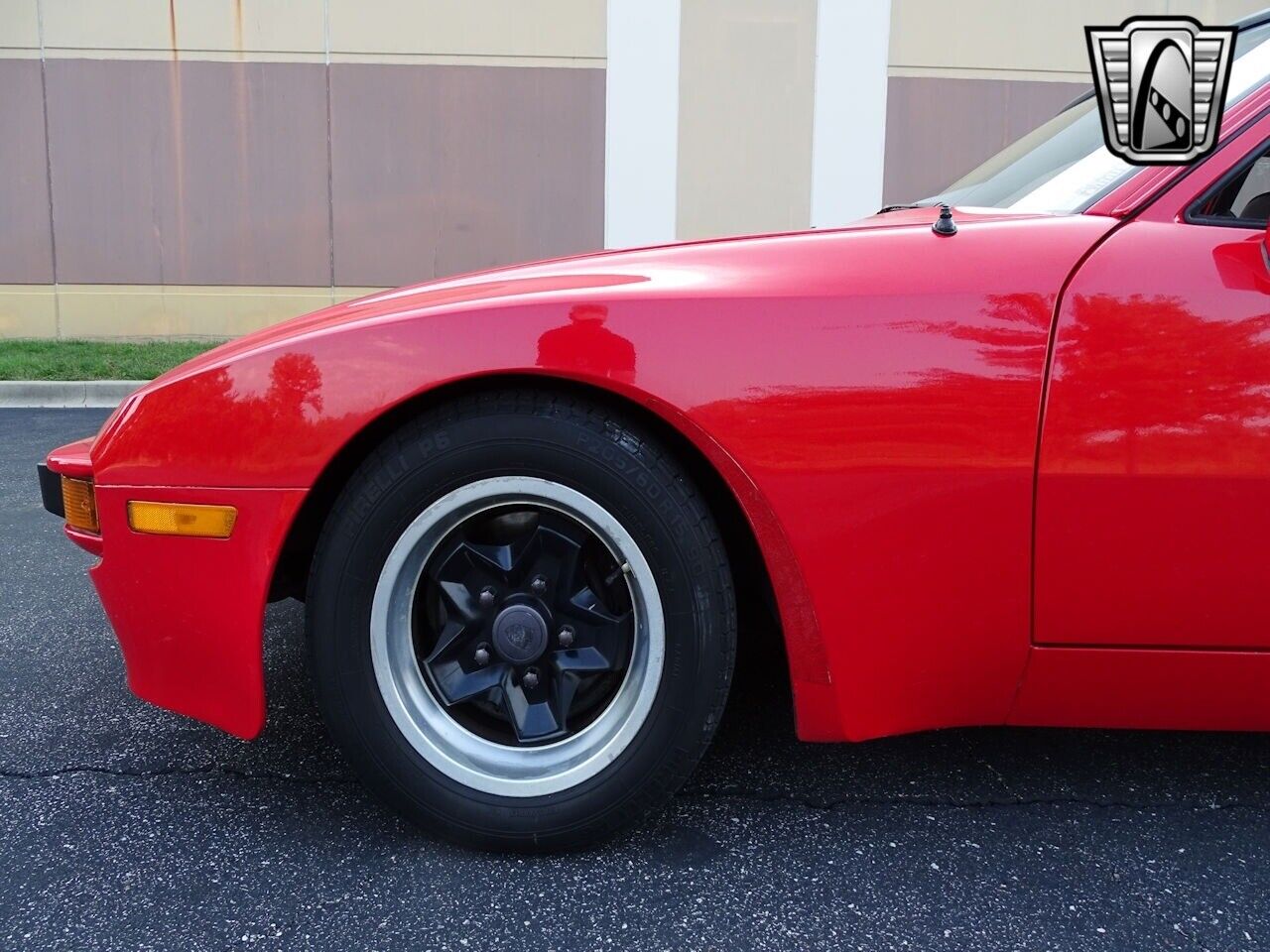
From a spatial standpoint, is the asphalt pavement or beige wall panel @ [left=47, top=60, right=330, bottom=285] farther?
beige wall panel @ [left=47, top=60, right=330, bottom=285]

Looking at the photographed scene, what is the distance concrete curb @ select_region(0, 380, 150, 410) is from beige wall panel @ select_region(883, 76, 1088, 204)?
22.3 feet

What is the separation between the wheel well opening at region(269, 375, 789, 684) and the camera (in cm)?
173

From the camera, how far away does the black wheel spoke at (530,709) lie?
182 centimetres

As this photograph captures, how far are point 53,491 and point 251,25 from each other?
29.0 ft

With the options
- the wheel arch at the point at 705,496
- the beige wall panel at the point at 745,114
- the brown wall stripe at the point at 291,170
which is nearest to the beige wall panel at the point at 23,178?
the brown wall stripe at the point at 291,170

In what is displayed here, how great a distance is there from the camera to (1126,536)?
1.62m

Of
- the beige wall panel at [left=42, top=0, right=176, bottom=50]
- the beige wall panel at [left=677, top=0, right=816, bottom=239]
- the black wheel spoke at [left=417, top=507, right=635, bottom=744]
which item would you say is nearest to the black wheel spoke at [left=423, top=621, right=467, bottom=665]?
the black wheel spoke at [left=417, top=507, right=635, bottom=744]

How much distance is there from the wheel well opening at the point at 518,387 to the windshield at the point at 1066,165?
761 millimetres

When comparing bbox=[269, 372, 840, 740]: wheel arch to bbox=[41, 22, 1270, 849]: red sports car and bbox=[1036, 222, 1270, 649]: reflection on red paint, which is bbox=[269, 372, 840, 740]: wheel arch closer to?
bbox=[41, 22, 1270, 849]: red sports car

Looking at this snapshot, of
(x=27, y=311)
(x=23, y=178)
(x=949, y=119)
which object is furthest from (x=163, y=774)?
(x=23, y=178)

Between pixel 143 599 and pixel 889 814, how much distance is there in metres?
1.38

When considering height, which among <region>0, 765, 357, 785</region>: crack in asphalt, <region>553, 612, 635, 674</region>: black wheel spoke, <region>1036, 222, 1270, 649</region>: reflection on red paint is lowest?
<region>0, 765, 357, 785</region>: crack in asphalt

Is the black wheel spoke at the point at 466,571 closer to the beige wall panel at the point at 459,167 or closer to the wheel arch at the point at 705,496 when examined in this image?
the wheel arch at the point at 705,496

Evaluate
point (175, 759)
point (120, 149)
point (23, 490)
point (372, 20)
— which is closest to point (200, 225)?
point (120, 149)
